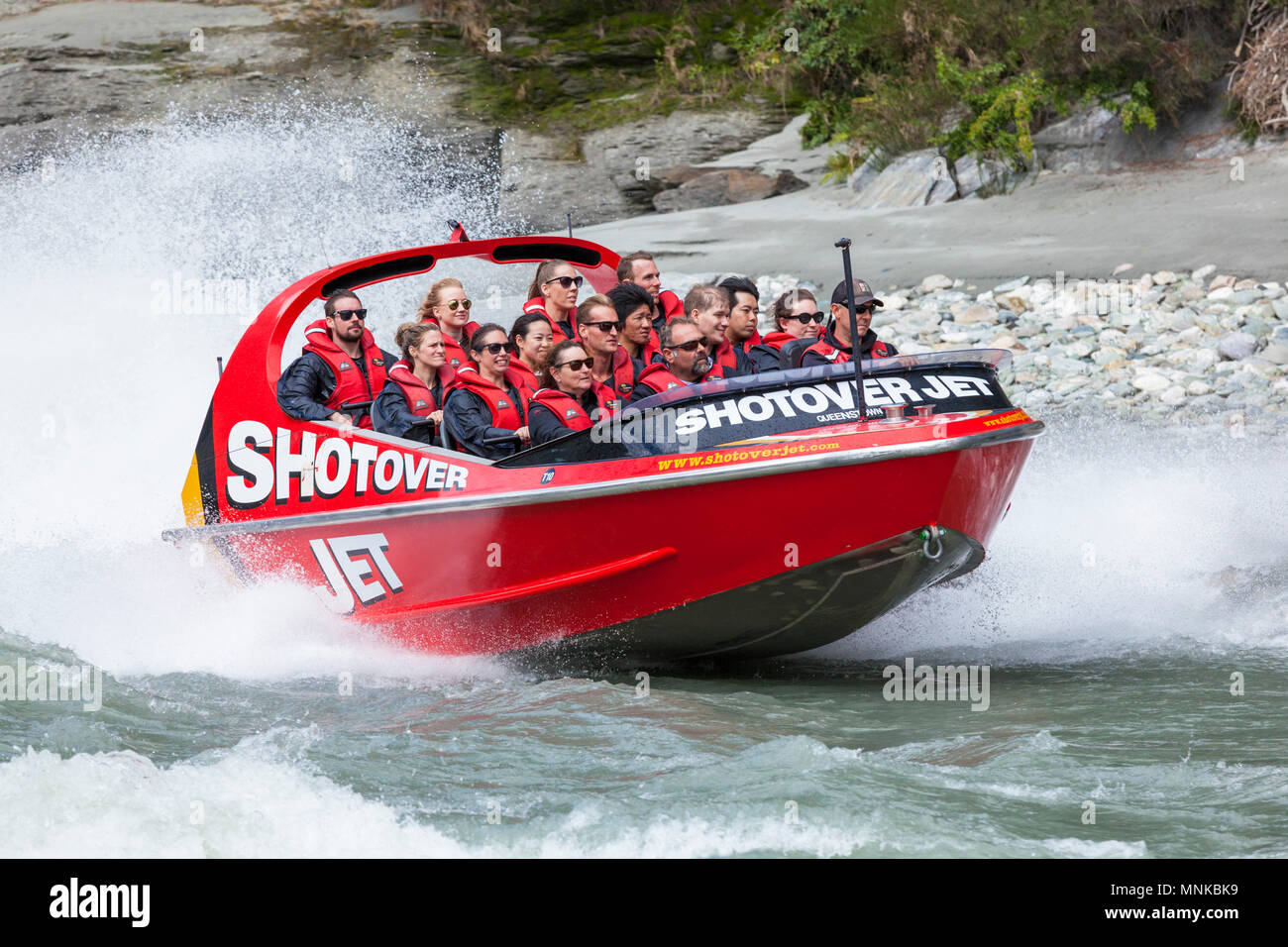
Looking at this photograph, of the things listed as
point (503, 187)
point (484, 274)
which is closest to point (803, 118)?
point (503, 187)

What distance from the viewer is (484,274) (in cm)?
1511

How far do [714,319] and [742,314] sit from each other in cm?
26

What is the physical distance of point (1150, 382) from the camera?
980cm

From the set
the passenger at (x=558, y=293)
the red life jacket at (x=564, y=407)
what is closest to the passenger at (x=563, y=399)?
the red life jacket at (x=564, y=407)

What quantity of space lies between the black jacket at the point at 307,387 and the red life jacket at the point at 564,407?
48.4 inches

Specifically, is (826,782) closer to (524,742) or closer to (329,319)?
(524,742)

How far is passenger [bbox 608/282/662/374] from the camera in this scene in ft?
20.0

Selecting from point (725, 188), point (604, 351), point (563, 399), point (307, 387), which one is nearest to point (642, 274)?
point (604, 351)

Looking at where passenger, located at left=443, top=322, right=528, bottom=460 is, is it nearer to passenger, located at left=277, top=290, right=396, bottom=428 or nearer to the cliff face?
passenger, located at left=277, top=290, right=396, bottom=428

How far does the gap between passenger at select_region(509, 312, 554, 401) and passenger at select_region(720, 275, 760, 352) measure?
1035 mm

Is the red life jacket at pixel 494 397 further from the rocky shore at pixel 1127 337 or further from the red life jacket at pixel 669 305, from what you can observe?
the rocky shore at pixel 1127 337

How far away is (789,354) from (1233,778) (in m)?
3.03

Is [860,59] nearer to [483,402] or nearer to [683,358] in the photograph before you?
[683,358]

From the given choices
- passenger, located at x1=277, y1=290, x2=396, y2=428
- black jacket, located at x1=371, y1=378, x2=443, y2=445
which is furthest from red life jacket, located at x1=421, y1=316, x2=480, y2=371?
passenger, located at x1=277, y1=290, x2=396, y2=428
